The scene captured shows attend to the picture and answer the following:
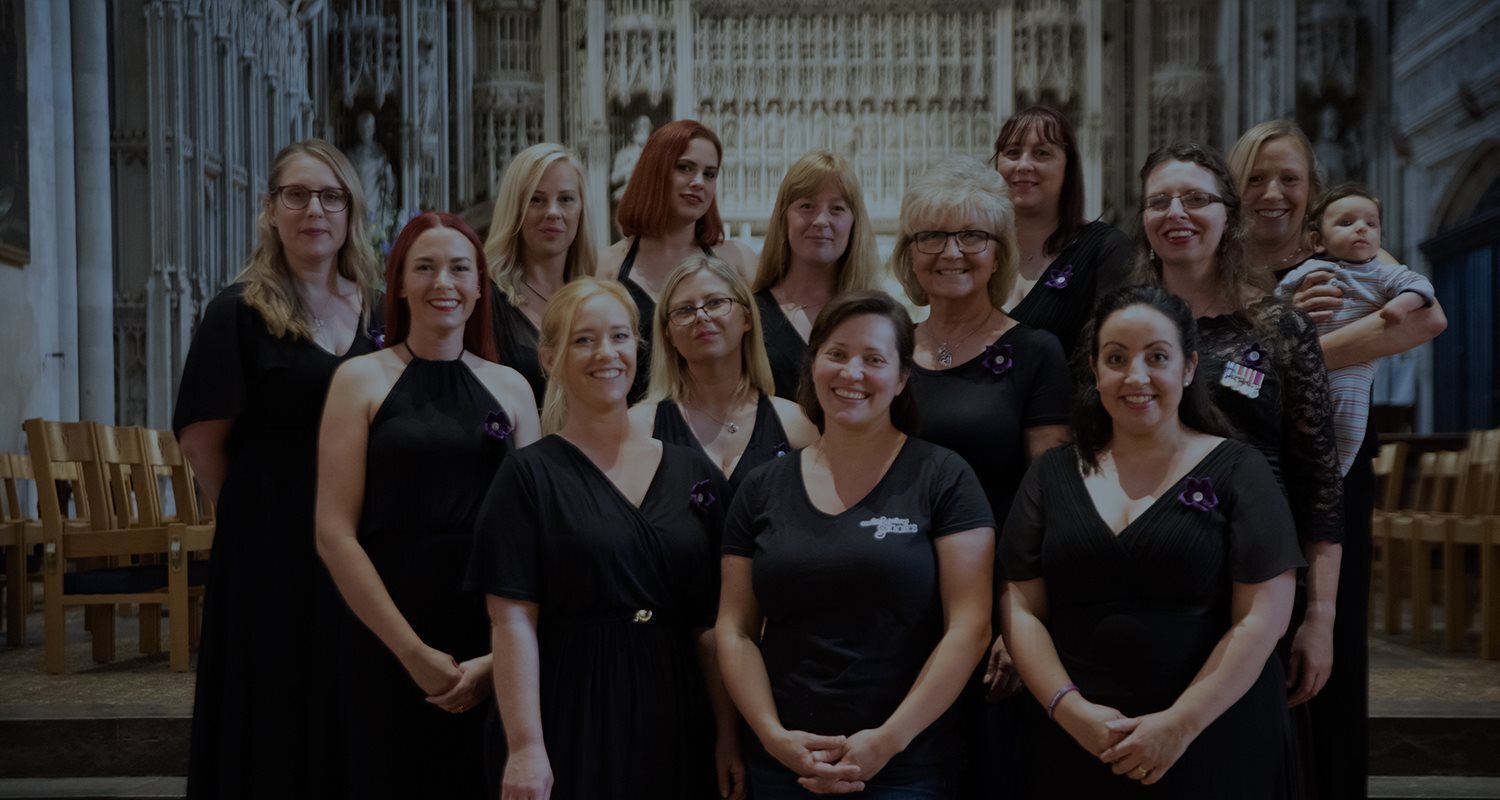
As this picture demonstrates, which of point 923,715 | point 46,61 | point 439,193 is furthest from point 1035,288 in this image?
point 439,193

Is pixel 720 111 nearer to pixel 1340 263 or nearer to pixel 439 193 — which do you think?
pixel 439 193

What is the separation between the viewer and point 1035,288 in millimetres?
3062

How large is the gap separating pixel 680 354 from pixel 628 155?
9.12 m

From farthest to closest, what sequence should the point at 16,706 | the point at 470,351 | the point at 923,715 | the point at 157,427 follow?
the point at 157,427
the point at 16,706
the point at 470,351
the point at 923,715

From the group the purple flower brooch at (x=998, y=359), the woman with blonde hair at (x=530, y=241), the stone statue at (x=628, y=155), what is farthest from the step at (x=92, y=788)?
the stone statue at (x=628, y=155)

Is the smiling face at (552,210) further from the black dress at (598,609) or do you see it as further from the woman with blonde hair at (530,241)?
the black dress at (598,609)

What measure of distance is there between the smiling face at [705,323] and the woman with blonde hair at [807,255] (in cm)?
36

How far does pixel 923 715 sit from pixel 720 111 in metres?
10.4

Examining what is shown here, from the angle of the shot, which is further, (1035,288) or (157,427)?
(157,427)

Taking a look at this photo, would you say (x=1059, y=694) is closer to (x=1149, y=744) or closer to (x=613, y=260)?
(x=1149, y=744)

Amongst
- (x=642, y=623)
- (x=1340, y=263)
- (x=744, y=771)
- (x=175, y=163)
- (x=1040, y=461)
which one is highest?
(x=175, y=163)

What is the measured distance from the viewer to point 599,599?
2467 millimetres

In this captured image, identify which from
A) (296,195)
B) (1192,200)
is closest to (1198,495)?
(1192,200)

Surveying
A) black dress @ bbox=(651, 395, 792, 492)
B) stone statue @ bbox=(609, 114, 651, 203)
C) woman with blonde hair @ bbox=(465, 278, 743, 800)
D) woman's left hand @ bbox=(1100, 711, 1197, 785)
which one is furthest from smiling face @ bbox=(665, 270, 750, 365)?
stone statue @ bbox=(609, 114, 651, 203)
